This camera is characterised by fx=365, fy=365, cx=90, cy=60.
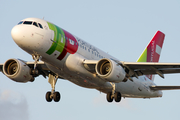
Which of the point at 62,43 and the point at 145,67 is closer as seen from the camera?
the point at 62,43

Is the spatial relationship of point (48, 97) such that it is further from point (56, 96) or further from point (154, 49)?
point (154, 49)

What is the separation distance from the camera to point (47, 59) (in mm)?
29906

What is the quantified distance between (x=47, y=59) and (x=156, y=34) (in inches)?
897

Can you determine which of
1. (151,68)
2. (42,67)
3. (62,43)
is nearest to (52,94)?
(42,67)

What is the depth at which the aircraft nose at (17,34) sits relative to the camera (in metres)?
28.0

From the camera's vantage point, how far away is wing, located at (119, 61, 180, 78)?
31.2 m

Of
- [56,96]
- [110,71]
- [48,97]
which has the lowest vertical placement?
[48,97]

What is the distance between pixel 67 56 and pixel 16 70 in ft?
24.2

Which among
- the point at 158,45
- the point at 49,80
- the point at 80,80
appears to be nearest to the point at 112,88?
the point at 80,80

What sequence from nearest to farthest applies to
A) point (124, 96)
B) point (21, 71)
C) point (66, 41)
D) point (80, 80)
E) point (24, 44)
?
1. point (24, 44)
2. point (66, 41)
3. point (80, 80)
4. point (21, 71)
5. point (124, 96)

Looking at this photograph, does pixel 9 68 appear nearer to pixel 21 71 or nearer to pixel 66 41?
pixel 21 71

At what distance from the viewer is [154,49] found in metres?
47.6

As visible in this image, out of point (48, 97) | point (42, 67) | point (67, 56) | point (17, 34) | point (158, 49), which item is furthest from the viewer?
point (158, 49)

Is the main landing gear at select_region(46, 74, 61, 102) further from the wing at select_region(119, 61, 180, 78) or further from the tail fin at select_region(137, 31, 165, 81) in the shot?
the tail fin at select_region(137, 31, 165, 81)
